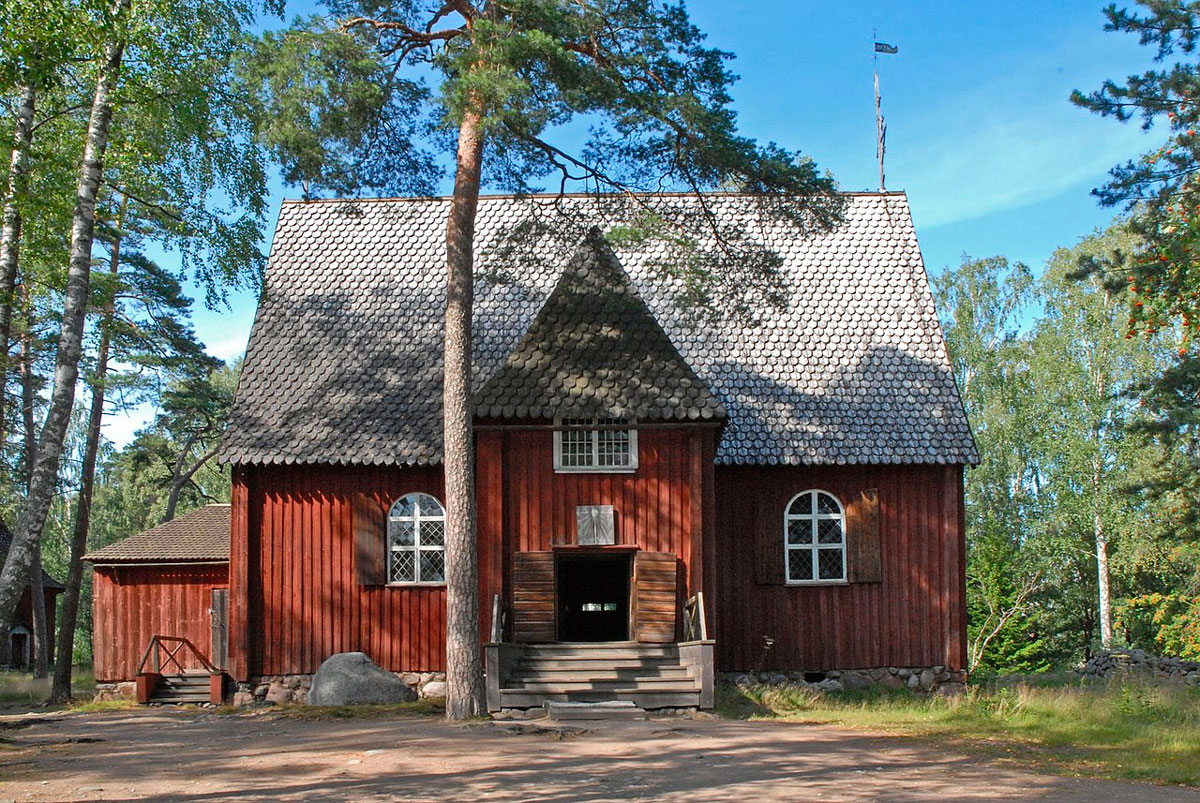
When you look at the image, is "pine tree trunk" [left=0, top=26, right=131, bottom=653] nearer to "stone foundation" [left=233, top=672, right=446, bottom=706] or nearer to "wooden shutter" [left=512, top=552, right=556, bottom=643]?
"stone foundation" [left=233, top=672, right=446, bottom=706]

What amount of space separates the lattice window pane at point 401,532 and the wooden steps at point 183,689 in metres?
4.38

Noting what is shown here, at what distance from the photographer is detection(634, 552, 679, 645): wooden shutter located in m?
17.2

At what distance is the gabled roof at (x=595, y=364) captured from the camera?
1742 centimetres

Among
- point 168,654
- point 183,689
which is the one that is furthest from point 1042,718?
point 168,654

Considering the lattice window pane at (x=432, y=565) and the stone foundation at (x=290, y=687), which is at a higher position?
the lattice window pane at (x=432, y=565)

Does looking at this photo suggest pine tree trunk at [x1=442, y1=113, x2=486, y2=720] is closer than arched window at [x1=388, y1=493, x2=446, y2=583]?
Yes

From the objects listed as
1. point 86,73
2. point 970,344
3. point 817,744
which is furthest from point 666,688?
point 970,344

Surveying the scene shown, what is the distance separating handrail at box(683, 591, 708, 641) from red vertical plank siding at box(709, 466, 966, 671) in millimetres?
2192

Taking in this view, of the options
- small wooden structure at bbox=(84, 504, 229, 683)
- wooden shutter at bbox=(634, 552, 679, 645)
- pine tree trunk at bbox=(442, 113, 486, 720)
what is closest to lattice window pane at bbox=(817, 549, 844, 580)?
wooden shutter at bbox=(634, 552, 679, 645)

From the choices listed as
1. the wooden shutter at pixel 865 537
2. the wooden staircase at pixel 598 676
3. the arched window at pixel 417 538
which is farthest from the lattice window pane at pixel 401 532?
the wooden shutter at pixel 865 537

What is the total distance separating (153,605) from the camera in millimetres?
24000

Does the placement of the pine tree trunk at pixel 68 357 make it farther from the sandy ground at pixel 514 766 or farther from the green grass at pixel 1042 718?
the green grass at pixel 1042 718

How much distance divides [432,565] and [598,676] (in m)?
4.04

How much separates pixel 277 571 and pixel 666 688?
698 centimetres
